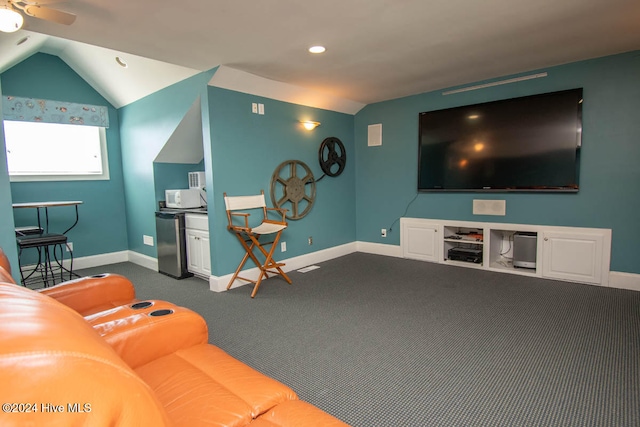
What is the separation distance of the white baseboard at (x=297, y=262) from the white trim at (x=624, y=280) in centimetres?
316

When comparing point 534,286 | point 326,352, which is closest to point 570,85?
point 534,286

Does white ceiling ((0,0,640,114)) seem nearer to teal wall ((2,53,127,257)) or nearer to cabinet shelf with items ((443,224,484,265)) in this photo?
teal wall ((2,53,127,257))

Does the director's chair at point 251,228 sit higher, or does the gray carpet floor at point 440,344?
the director's chair at point 251,228

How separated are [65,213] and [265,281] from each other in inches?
119

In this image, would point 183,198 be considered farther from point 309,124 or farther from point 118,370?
point 118,370

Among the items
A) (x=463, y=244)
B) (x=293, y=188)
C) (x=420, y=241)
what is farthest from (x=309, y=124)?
(x=463, y=244)

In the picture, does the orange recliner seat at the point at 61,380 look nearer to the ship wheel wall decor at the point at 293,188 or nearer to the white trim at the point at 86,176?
the ship wheel wall decor at the point at 293,188

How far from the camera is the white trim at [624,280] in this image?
3299mm

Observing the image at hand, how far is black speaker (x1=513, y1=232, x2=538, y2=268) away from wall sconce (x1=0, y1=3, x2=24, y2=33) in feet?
15.5

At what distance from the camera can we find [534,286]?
351 centimetres

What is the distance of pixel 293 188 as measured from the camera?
14.3 feet

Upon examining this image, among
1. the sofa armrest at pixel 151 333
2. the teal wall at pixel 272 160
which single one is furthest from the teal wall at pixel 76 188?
the sofa armrest at pixel 151 333

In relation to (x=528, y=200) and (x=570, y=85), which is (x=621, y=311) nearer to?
(x=528, y=200)

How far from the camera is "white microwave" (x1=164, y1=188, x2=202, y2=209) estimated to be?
13.7ft
